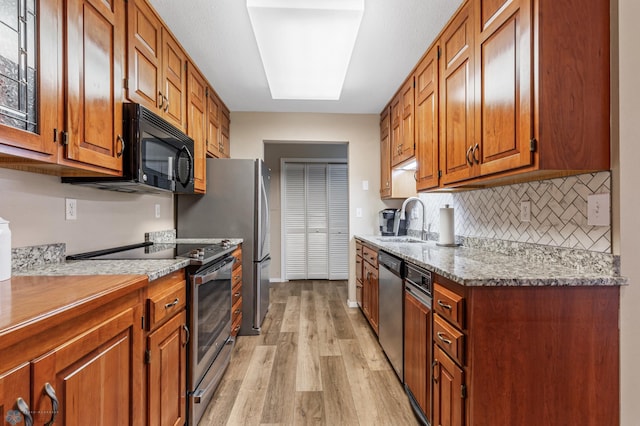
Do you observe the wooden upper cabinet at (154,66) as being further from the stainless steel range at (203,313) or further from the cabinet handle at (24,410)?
the cabinet handle at (24,410)

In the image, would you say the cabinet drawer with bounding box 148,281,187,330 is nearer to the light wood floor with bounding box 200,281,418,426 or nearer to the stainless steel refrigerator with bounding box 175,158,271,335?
the light wood floor with bounding box 200,281,418,426

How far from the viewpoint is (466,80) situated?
5.65 ft

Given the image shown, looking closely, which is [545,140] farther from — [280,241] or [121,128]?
[280,241]

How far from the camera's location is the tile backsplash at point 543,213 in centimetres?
128

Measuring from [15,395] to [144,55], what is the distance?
1.77 m

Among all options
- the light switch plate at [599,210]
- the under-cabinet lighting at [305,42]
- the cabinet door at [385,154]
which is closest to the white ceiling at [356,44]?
the under-cabinet lighting at [305,42]

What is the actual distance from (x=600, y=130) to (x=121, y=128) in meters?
2.18

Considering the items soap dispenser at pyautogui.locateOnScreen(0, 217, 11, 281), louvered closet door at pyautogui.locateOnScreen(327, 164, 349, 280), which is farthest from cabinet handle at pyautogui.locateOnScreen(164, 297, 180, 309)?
louvered closet door at pyautogui.locateOnScreen(327, 164, 349, 280)

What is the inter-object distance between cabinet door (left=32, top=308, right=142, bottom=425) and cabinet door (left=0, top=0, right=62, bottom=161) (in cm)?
67

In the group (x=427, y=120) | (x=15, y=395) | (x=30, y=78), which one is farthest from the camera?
(x=427, y=120)

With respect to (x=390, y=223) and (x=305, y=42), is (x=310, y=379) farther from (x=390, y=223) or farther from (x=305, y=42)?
(x=305, y=42)

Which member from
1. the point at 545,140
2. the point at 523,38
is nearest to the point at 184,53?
the point at 523,38

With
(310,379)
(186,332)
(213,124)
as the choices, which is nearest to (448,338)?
(310,379)

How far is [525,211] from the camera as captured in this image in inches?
65.7
